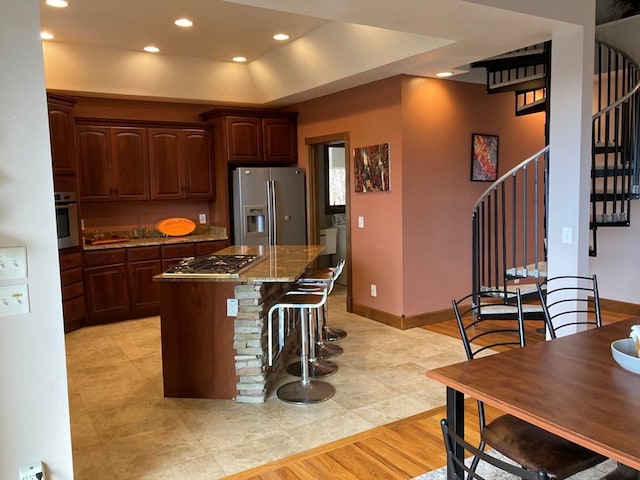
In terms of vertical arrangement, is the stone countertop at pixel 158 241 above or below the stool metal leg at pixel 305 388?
above

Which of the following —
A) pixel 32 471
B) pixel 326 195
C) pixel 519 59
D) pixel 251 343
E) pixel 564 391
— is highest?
pixel 519 59

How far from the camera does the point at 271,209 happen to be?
6352mm

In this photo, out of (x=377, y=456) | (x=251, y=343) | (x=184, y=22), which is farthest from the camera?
(x=184, y=22)

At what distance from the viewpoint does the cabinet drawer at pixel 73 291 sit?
203 inches

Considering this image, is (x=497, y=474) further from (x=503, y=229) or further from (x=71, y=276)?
(x=71, y=276)

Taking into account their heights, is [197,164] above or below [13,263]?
above

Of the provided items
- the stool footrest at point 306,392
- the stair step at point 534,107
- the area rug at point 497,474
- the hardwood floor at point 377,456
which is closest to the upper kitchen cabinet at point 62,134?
the stool footrest at point 306,392

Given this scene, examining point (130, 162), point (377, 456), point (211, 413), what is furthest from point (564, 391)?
point (130, 162)

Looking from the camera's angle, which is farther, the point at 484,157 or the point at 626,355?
the point at 484,157

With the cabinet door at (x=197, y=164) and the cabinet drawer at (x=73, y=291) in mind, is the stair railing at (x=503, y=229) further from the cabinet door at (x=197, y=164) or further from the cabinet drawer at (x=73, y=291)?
the cabinet drawer at (x=73, y=291)

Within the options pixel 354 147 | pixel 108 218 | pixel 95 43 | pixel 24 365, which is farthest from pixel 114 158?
pixel 24 365

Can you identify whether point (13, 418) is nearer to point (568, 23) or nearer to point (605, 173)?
point (568, 23)

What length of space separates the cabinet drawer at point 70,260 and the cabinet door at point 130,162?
0.89 metres

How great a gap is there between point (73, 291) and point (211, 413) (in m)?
2.76
